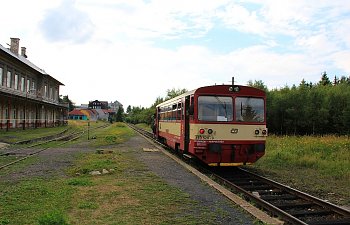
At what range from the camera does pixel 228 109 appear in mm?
12672

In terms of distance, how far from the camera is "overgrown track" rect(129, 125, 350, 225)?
7016mm

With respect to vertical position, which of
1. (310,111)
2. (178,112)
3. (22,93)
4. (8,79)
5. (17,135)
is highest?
(8,79)

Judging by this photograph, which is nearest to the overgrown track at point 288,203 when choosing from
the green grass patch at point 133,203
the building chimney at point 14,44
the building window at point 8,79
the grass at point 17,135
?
the green grass patch at point 133,203

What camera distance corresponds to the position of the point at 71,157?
53.0 feet

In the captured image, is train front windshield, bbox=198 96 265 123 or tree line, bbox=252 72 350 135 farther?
tree line, bbox=252 72 350 135

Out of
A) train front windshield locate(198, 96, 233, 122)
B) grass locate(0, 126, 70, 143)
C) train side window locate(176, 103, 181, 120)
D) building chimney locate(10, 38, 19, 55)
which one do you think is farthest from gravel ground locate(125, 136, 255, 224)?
building chimney locate(10, 38, 19, 55)

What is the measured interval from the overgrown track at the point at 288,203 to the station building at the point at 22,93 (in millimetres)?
28106

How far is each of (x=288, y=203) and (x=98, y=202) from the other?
4335 millimetres

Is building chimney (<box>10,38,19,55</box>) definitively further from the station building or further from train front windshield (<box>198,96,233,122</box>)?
train front windshield (<box>198,96,233,122</box>)

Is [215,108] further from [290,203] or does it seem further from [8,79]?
[8,79]

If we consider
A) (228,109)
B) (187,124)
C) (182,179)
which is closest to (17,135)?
(187,124)

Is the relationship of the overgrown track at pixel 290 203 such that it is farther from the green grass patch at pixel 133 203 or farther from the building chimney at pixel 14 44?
the building chimney at pixel 14 44

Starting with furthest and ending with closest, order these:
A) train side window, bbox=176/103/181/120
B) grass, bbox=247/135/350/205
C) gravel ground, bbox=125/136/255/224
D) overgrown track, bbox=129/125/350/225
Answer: train side window, bbox=176/103/181/120
grass, bbox=247/135/350/205
overgrown track, bbox=129/125/350/225
gravel ground, bbox=125/136/255/224

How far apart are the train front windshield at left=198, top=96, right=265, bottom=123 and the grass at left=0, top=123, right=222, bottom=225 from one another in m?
3.06
